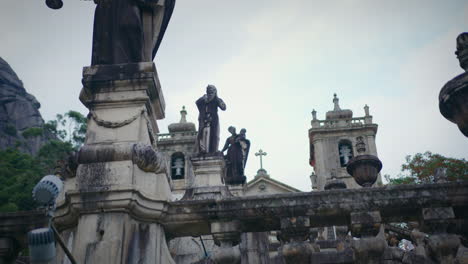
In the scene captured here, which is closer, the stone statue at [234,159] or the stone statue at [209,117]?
the stone statue at [209,117]

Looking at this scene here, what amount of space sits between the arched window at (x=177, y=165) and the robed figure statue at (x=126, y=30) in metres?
44.4

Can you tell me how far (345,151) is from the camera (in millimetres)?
49688

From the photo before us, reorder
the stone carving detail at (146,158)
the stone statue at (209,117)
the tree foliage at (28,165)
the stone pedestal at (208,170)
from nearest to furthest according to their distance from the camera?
the stone carving detail at (146,158), the stone pedestal at (208,170), the stone statue at (209,117), the tree foliage at (28,165)

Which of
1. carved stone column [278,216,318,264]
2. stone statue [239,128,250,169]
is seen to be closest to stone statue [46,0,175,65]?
carved stone column [278,216,318,264]

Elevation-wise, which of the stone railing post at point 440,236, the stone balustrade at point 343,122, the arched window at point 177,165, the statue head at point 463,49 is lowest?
the stone railing post at point 440,236

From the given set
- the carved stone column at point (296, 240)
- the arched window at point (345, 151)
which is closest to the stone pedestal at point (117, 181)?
the carved stone column at point (296, 240)

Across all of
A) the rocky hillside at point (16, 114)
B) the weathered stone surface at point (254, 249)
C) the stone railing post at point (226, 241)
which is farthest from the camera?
the rocky hillside at point (16, 114)

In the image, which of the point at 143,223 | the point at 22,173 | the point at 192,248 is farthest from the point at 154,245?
the point at 22,173

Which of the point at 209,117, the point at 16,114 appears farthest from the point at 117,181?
the point at 16,114

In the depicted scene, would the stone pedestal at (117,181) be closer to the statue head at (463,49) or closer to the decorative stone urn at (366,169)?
the statue head at (463,49)

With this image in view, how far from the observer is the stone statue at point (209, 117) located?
40.7 feet

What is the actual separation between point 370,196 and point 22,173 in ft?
110

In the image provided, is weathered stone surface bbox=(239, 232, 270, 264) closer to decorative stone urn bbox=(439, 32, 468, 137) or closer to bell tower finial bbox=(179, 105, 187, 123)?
decorative stone urn bbox=(439, 32, 468, 137)

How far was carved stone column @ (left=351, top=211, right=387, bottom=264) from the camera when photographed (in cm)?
381
